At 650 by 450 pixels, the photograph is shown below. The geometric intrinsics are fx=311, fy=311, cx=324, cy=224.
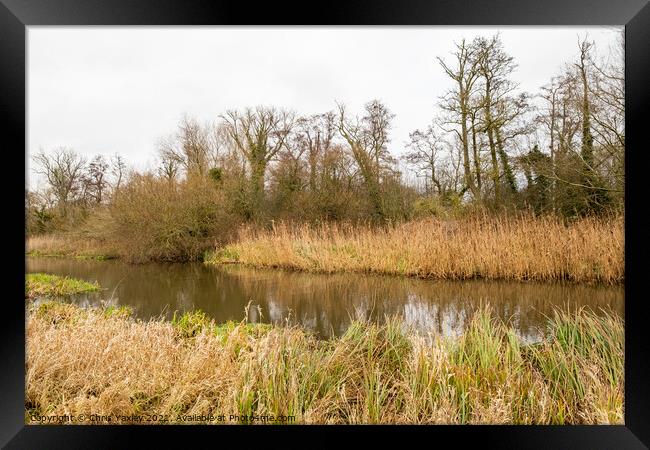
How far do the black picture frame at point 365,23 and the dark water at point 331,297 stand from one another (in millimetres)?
831

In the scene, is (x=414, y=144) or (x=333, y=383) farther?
(x=414, y=144)

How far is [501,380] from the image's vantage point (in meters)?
1.81

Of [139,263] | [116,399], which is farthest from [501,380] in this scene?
[139,263]

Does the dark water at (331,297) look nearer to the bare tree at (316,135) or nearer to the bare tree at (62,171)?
the bare tree at (62,171)

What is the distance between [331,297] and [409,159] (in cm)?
190

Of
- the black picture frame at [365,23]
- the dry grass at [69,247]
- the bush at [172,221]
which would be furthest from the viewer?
the bush at [172,221]

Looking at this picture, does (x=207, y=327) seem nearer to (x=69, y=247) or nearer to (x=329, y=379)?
(x=329, y=379)

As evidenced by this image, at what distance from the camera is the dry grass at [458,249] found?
11.0ft

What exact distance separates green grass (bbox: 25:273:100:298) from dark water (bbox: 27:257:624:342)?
4.4 inches

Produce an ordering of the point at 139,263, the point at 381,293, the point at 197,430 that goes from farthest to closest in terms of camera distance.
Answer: the point at 139,263 < the point at 381,293 < the point at 197,430

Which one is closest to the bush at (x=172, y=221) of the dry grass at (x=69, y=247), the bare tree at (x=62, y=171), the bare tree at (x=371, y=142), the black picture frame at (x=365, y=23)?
the dry grass at (x=69, y=247)

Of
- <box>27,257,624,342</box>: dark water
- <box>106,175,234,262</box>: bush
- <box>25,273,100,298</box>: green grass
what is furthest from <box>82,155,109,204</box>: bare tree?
<box>106,175,234,262</box>: bush

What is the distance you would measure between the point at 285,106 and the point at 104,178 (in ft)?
8.31

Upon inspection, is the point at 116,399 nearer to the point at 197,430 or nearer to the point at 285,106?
the point at 197,430
